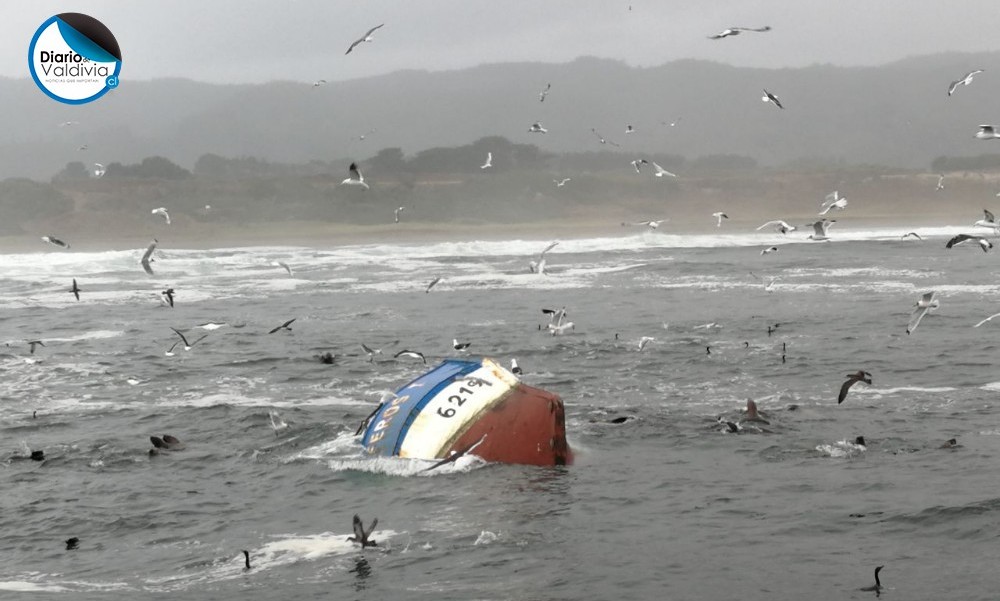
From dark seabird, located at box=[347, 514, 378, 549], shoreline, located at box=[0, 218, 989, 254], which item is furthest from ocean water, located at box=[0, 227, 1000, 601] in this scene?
shoreline, located at box=[0, 218, 989, 254]

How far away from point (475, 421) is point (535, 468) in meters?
1.11

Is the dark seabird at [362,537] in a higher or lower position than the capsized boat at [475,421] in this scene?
lower

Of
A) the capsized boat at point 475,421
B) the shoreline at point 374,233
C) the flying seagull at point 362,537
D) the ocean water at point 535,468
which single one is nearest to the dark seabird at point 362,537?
the flying seagull at point 362,537

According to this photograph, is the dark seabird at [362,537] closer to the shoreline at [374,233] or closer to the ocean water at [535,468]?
the ocean water at [535,468]

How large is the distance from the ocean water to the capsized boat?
27cm

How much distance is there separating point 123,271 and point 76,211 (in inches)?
1882

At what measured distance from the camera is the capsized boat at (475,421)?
1580 centimetres

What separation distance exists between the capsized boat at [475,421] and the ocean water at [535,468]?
0.27m

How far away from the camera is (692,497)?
15.1 meters

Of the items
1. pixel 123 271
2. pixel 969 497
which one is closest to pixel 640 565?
pixel 969 497

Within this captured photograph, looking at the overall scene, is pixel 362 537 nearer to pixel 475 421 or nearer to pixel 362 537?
pixel 362 537

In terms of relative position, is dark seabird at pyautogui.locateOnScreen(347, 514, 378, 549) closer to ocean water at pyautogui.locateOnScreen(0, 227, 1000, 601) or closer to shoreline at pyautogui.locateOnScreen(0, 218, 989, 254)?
ocean water at pyautogui.locateOnScreen(0, 227, 1000, 601)

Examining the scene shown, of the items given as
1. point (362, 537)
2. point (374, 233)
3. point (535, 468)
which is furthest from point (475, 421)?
point (374, 233)

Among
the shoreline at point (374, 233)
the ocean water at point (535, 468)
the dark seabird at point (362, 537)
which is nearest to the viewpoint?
the ocean water at point (535, 468)
